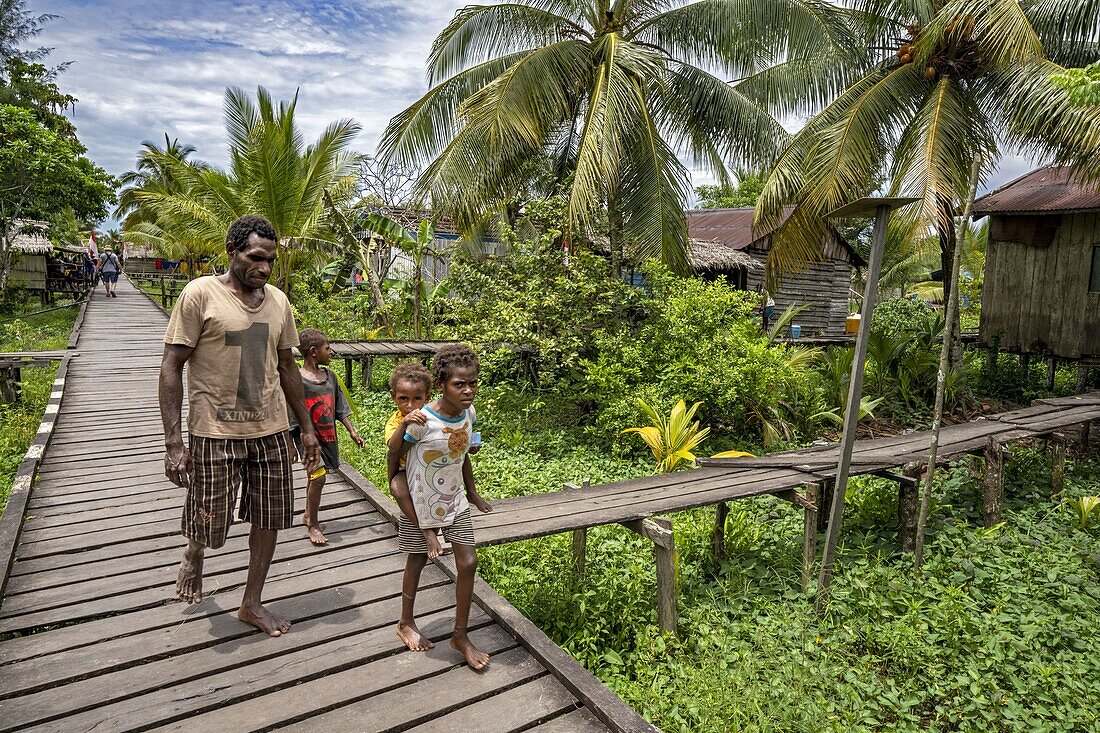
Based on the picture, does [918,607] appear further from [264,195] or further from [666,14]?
[264,195]

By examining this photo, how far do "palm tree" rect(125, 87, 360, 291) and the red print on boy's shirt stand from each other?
296 inches

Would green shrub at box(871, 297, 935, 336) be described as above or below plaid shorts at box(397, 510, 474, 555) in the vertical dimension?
above

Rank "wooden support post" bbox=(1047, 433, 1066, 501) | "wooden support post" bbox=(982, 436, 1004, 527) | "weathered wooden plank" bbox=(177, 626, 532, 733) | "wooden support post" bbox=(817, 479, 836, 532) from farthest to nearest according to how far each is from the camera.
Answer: "wooden support post" bbox=(1047, 433, 1066, 501) < "wooden support post" bbox=(982, 436, 1004, 527) < "wooden support post" bbox=(817, 479, 836, 532) < "weathered wooden plank" bbox=(177, 626, 532, 733)

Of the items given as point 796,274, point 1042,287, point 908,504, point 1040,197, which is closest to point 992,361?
point 1042,287

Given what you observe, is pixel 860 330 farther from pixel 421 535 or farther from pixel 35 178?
pixel 35 178

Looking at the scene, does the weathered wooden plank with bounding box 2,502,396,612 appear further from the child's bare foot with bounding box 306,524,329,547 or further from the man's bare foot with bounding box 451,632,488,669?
the man's bare foot with bounding box 451,632,488,669

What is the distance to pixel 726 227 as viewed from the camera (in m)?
19.4

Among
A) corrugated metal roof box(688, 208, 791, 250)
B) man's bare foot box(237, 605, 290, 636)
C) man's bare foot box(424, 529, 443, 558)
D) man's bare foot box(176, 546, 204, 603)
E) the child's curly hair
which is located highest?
corrugated metal roof box(688, 208, 791, 250)

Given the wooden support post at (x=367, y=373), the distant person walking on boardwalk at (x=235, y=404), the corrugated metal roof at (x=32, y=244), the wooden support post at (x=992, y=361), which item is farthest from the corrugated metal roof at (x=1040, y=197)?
the corrugated metal roof at (x=32, y=244)

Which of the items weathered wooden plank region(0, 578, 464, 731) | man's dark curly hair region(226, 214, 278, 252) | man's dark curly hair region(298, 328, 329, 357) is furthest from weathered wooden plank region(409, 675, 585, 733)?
man's dark curly hair region(298, 328, 329, 357)

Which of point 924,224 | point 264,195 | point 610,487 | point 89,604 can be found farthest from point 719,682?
point 264,195

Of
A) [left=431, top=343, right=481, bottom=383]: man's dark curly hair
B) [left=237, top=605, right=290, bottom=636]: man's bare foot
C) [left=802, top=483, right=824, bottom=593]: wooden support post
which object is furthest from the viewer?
[left=802, top=483, right=824, bottom=593]: wooden support post

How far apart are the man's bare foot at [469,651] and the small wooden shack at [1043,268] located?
1202 centimetres

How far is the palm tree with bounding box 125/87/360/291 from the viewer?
11.2 meters
